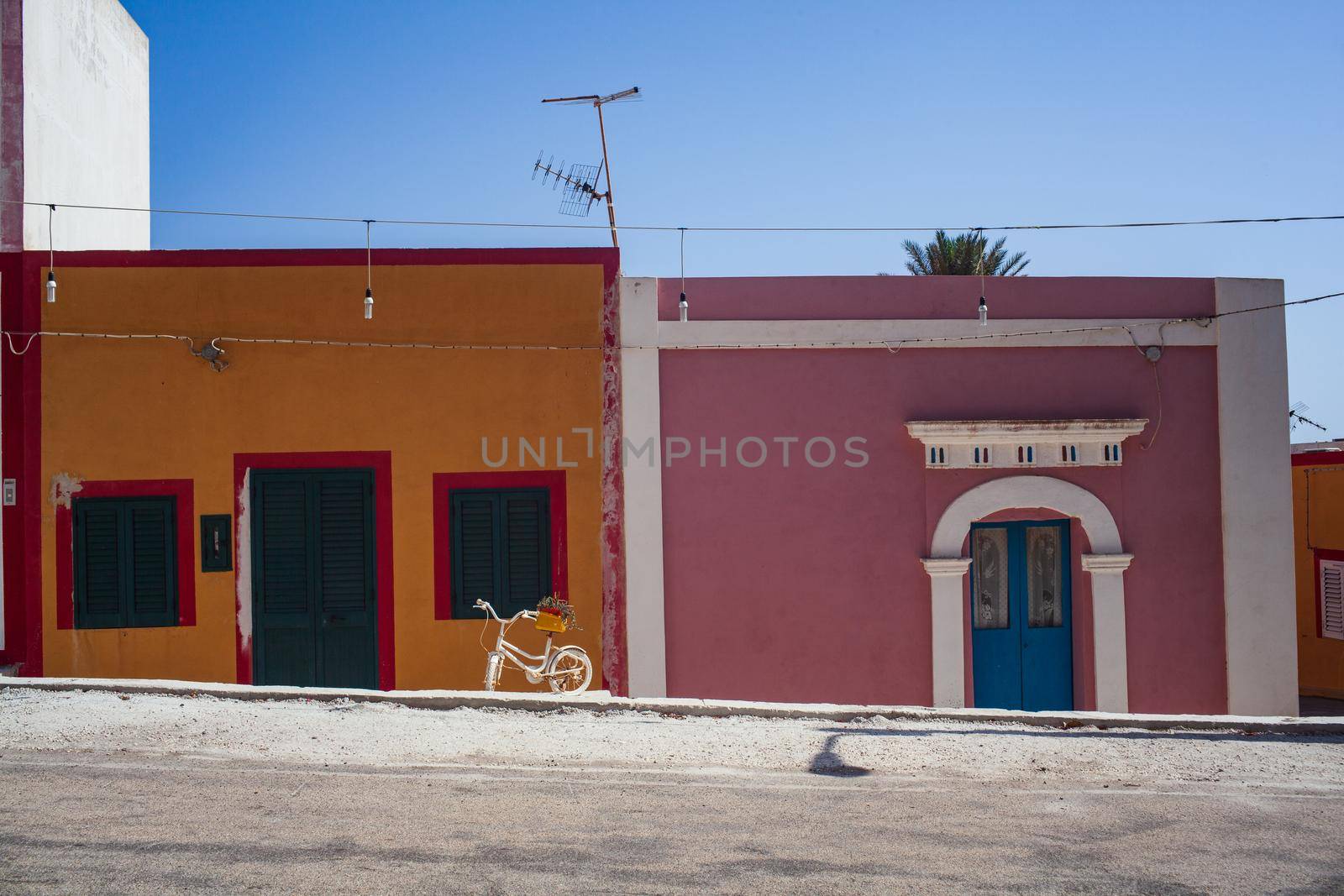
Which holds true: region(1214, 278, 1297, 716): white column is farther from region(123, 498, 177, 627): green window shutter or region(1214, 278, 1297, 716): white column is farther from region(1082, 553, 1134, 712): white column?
region(123, 498, 177, 627): green window shutter

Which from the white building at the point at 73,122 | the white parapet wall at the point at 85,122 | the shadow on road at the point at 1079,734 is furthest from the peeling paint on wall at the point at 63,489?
the shadow on road at the point at 1079,734

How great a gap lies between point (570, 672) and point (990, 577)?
163 inches

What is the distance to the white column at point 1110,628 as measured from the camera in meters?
9.56

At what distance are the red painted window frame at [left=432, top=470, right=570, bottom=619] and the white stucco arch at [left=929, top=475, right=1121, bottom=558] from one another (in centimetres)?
343

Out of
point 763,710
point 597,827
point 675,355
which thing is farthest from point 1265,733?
point 675,355

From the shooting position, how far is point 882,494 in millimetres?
9539

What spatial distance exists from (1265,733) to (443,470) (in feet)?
22.2

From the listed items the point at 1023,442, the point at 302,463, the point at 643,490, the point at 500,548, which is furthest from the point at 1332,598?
the point at 302,463

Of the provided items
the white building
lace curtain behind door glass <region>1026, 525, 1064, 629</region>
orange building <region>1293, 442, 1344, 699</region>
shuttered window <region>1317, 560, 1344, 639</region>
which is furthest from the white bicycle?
shuttered window <region>1317, 560, 1344, 639</region>

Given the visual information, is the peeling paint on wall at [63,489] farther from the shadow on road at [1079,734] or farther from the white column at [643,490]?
the shadow on road at [1079,734]

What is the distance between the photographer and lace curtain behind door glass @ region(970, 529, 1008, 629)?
981 centimetres

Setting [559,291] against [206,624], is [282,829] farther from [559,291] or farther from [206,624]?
[559,291]

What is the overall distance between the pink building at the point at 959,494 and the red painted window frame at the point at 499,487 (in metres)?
0.62

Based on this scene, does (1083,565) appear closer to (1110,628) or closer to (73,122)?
(1110,628)
